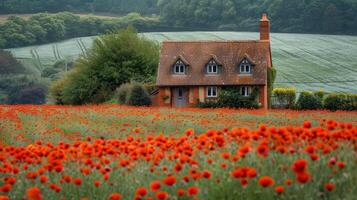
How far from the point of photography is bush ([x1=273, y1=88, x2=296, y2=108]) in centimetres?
5555

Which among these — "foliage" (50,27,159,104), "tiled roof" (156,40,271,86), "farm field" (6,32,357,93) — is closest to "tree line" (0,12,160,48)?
"farm field" (6,32,357,93)

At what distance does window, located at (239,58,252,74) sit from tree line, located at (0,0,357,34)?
201 feet

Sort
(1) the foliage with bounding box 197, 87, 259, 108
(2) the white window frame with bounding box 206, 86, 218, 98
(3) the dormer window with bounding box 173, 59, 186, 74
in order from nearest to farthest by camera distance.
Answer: (1) the foliage with bounding box 197, 87, 259, 108, (2) the white window frame with bounding box 206, 86, 218, 98, (3) the dormer window with bounding box 173, 59, 186, 74

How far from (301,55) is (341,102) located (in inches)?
2052

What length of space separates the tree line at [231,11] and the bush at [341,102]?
62.9m

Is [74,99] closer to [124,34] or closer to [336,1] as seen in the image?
[124,34]

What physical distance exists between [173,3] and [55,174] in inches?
4873

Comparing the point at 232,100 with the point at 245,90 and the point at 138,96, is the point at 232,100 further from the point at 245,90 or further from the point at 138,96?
the point at 138,96

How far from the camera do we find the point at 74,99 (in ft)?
204

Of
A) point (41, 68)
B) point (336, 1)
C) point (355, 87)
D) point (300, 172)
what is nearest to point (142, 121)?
point (300, 172)

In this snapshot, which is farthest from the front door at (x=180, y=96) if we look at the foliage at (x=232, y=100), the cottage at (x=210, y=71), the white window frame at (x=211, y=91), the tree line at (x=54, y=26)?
the tree line at (x=54, y=26)

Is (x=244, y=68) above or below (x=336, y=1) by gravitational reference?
below

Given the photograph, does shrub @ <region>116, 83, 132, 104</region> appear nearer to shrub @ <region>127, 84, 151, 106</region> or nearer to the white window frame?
shrub @ <region>127, 84, 151, 106</region>

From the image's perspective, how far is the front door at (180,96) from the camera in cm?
5691
